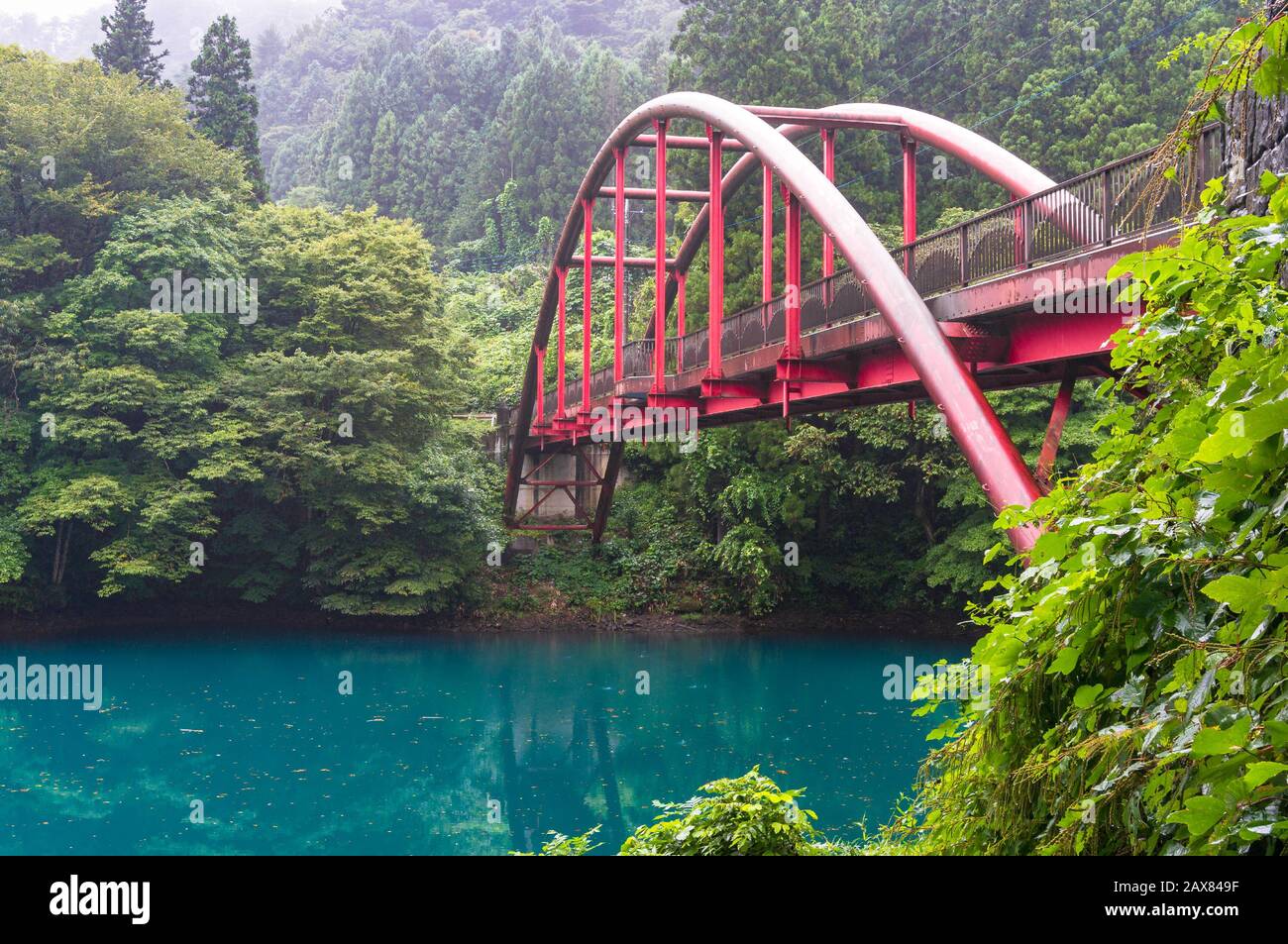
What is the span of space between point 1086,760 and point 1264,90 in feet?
5.56

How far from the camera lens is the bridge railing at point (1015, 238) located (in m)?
8.43

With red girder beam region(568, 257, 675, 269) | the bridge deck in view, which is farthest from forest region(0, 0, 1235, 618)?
the bridge deck

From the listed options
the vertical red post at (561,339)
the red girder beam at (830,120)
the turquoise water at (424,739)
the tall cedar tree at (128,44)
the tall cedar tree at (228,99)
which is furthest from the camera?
the tall cedar tree at (128,44)

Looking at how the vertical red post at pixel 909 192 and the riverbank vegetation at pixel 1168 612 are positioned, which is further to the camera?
the vertical red post at pixel 909 192

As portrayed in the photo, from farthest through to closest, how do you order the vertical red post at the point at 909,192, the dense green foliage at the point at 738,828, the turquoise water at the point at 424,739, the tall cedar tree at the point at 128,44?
the tall cedar tree at the point at 128,44
the vertical red post at the point at 909,192
the turquoise water at the point at 424,739
the dense green foliage at the point at 738,828

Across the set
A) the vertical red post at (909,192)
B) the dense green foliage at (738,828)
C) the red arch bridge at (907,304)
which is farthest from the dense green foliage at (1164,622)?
the vertical red post at (909,192)

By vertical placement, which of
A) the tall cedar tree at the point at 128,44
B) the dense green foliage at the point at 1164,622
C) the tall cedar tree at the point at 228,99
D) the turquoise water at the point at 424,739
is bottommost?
the turquoise water at the point at 424,739

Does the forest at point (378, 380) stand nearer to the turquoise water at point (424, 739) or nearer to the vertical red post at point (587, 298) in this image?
the turquoise water at point (424, 739)

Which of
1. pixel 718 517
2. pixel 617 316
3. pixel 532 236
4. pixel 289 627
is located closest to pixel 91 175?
pixel 289 627

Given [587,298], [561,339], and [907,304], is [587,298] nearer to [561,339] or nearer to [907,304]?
[561,339]

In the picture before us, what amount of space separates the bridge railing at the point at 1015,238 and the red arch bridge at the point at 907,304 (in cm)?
2

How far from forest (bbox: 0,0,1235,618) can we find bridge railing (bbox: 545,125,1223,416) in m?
6.51

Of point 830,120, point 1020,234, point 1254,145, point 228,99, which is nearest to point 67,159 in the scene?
point 228,99
